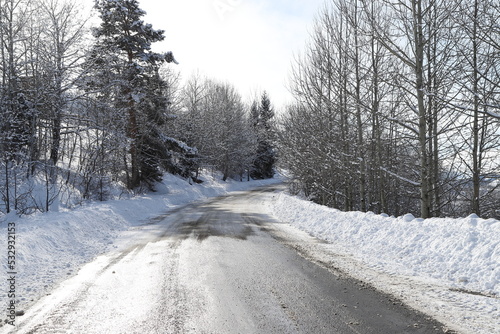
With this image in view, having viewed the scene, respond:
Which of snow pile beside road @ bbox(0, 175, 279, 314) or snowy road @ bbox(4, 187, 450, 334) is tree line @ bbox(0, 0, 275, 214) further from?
snowy road @ bbox(4, 187, 450, 334)

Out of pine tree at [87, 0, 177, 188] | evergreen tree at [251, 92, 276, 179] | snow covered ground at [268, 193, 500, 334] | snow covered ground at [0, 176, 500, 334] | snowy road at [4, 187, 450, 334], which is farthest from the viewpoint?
evergreen tree at [251, 92, 276, 179]

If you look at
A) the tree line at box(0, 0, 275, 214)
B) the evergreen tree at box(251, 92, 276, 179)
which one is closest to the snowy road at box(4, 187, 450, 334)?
the tree line at box(0, 0, 275, 214)

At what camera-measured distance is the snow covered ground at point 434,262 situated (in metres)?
3.69

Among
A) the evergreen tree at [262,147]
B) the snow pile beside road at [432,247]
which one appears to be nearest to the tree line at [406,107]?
the snow pile beside road at [432,247]

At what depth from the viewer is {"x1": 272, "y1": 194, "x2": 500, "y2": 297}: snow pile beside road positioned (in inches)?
183

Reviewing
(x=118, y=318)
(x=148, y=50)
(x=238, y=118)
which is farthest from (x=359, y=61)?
(x=238, y=118)

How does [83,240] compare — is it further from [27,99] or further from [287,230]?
[27,99]

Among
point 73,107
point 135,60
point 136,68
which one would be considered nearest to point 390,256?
point 73,107

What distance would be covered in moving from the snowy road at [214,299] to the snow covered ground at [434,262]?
1.41 feet

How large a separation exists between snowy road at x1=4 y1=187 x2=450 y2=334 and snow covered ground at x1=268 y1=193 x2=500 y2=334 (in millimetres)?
430

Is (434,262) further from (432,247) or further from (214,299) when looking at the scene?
(214,299)

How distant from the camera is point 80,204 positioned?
503 inches

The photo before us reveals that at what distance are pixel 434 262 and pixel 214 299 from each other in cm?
395

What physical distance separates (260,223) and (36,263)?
7069 millimetres
